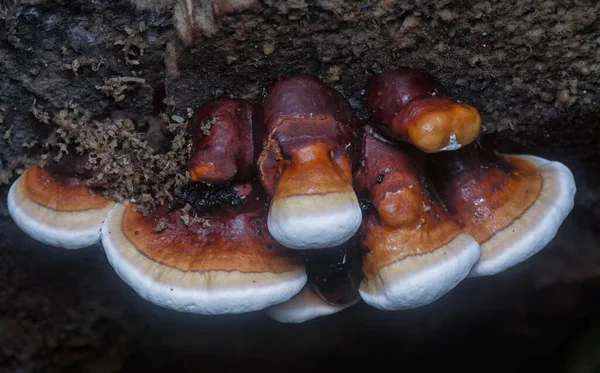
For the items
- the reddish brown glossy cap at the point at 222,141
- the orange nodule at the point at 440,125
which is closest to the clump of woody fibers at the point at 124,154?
the reddish brown glossy cap at the point at 222,141

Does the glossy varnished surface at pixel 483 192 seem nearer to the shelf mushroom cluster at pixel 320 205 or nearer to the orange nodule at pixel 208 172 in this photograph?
the shelf mushroom cluster at pixel 320 205

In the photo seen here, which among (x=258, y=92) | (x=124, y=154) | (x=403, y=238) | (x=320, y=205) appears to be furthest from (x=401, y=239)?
(x=124, y=154)

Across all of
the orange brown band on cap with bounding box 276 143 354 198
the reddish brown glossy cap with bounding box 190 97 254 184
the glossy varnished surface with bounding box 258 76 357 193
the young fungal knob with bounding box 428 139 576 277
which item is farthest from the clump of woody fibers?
the young fungal knob with bounding box 428 139 576 277

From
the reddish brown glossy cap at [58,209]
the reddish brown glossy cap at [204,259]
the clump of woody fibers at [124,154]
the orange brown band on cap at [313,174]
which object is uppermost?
the orange brown band on cap at [313,174]

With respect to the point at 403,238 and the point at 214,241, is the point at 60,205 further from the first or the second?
the point at 403,238

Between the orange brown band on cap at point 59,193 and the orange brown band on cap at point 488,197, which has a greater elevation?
the orange brown band on cap at point 59,193

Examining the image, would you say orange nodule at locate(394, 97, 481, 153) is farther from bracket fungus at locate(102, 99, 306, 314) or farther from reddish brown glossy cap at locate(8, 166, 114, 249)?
reddish brown glossy cap at locate(8, 166, 114, 249)
